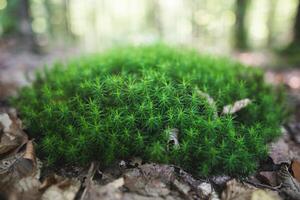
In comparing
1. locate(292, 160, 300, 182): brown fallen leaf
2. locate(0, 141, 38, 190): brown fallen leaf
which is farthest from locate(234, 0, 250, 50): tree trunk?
locate(0, 141, 38, 190): brown fallen leaf

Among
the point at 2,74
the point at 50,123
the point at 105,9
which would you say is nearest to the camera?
the point at 50,123

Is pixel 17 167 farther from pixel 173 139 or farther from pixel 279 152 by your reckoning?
pixel 279 152

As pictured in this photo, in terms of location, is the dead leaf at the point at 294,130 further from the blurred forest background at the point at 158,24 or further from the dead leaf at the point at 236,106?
the blurred forest background at the point at 158,24

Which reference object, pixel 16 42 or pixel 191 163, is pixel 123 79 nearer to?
pixel 191 163

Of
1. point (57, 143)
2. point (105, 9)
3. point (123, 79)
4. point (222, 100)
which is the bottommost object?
point (57, 143)

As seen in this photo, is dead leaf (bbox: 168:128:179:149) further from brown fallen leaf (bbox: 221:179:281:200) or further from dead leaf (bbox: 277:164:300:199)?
dead leaf (bbox: 277:164:300:199)

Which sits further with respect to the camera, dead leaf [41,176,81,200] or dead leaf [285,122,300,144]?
dead leaf [285,122,300,144]

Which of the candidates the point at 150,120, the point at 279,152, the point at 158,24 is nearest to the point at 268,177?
the point at 279,152

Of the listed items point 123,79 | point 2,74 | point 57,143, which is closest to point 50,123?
point 57,143
